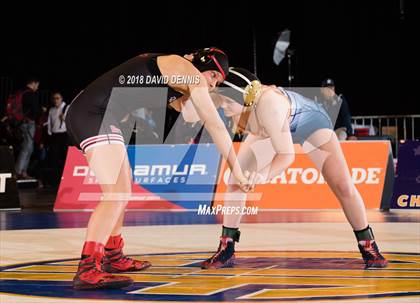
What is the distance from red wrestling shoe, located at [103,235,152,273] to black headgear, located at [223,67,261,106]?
1.36 metres

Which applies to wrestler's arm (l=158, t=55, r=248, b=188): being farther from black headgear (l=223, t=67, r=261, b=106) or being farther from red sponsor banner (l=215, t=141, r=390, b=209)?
red sponsor banner (l=215, t=141, r=390, b=209)

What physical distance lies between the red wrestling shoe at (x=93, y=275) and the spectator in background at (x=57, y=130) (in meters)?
11.6

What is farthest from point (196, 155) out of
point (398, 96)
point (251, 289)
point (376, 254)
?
point (398, 96)

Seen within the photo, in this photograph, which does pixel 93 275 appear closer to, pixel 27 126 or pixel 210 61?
pixel 210 61

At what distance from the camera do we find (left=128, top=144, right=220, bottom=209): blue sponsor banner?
43.3ft

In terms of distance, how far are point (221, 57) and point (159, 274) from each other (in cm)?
157

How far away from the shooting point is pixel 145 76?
641 cm

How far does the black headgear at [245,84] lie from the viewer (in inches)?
277

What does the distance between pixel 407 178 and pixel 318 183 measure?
1149 mm

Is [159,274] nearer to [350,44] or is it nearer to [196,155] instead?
[196,155]

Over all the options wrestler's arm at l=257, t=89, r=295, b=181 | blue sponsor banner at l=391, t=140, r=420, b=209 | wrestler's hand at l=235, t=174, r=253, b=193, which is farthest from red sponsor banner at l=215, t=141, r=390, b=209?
wrestler's hand at l=235, t=174, r=253, b=193

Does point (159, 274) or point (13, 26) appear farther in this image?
point (13, 26)

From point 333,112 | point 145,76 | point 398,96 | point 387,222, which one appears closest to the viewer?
point 145,76

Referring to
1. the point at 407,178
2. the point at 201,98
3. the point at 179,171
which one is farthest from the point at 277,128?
the point at 179,171
